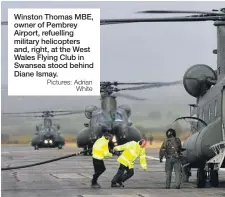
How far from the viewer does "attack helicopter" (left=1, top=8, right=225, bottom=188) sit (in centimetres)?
1759

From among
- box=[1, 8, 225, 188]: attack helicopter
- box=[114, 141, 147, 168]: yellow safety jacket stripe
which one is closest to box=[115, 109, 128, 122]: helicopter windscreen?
box=[1, 8, 225, 188]: attack helicopter

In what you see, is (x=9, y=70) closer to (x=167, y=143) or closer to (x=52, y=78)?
(x=52, y=78)

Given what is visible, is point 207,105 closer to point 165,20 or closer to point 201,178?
point 201,178

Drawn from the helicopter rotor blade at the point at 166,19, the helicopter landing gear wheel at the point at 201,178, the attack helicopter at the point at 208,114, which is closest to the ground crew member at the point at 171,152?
the attack helicopter at the point at 208,114

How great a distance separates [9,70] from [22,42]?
87 centimetres

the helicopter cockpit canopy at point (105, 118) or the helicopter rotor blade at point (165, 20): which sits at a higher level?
the helicopter rotor blade at point (165, 20)

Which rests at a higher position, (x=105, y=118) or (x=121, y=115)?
(x=121, y=115)

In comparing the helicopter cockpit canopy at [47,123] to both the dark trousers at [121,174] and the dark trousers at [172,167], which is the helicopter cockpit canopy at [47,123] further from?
the dark trousers at [172,167]

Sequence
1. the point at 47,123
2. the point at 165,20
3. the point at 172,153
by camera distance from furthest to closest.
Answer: the point at 47,123 → the point at 172,153 → the point at 165,20

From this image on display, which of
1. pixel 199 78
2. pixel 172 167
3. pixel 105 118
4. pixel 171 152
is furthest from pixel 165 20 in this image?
pixel 105 118

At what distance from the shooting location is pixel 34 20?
18094 millimetres

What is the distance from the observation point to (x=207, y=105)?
21453 mm

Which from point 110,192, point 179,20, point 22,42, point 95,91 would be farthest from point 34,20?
point 110,192

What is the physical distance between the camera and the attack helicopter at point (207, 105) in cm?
1759
